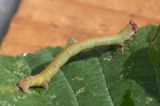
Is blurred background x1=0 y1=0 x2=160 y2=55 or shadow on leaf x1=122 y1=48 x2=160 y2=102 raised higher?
shadow on leaf x1=122 y1=48 x2=160 y2=102

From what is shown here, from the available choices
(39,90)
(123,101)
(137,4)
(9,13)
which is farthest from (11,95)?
(9,13)

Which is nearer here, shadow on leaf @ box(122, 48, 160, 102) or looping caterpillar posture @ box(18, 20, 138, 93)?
shadow on leaf @ box(122, 48, 160, 102)

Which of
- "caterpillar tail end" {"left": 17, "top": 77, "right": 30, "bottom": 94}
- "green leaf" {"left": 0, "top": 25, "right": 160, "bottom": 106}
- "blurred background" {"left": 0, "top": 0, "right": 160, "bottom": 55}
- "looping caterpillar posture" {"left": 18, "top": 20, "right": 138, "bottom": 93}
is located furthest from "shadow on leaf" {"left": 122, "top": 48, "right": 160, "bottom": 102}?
"blurred background" {"left": 0, "top": 0, "right": 160, "bottom": 55}

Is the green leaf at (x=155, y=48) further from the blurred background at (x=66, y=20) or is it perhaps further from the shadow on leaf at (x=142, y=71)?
the blurred background at (x=66, y=20)

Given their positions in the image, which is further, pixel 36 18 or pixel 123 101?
pixel 36 18

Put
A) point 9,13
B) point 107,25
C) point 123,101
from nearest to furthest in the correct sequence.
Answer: point 123,101
point 107,25
point 9,13

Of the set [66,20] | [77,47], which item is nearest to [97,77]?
[77,47]

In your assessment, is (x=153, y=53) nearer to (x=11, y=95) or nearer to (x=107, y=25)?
(x=11, y=95)

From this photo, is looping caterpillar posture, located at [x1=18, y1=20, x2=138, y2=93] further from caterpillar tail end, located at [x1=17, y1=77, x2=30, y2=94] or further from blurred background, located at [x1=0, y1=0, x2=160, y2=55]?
blurred background, located at [x1=0, y1=0, x2=160, y2=55]
